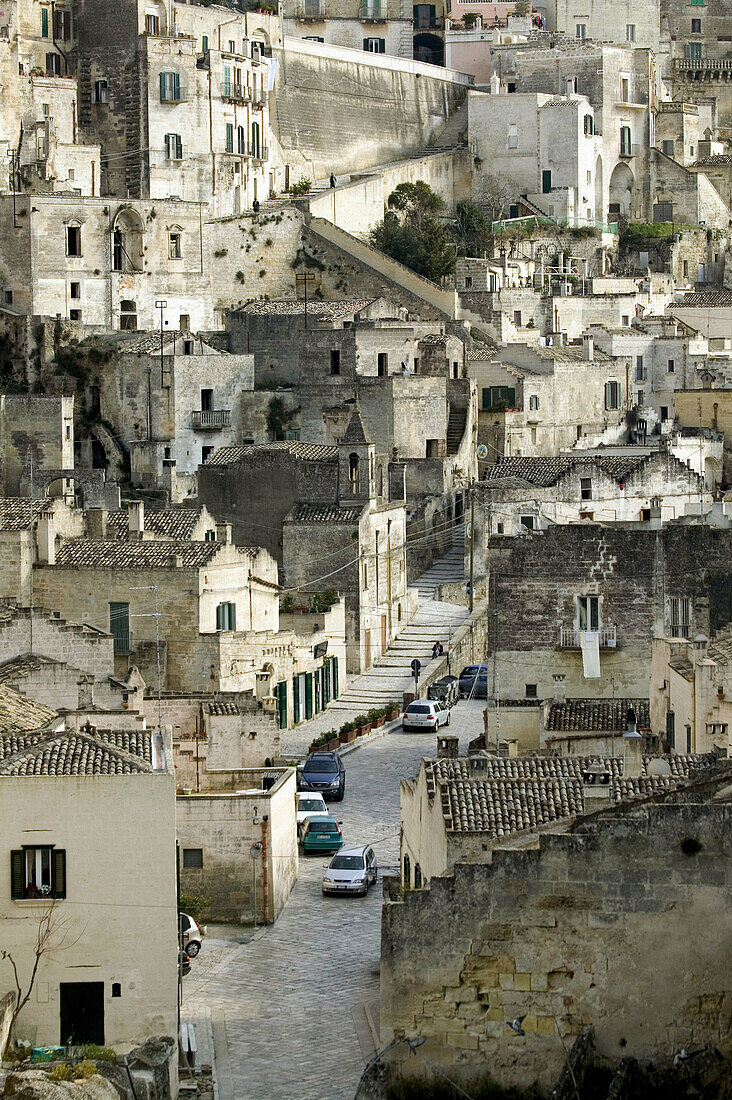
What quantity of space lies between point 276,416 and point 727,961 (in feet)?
159

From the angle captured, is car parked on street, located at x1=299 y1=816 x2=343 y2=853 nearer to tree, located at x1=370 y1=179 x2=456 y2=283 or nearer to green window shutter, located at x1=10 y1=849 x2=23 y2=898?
green window shutter, located at x1=10 y1=849 x2=23 y2=898

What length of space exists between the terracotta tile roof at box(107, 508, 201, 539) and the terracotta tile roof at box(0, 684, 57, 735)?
15.9m

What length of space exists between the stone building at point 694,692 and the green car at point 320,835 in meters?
5.74

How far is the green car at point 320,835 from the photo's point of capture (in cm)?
3791

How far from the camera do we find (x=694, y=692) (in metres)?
32.1

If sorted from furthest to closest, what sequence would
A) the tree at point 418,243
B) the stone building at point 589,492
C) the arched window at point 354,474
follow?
the tree at point 418,243, the stone building at point 589,492, the arched window at point 354,474

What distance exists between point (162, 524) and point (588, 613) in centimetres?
1387

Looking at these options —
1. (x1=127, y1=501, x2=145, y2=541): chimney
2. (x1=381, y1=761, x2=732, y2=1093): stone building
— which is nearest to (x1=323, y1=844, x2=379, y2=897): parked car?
(x1=381, y1=761, x2=732, y2=1093): stone building

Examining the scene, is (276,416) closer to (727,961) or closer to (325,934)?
(325,934)

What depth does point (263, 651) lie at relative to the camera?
1880 inches

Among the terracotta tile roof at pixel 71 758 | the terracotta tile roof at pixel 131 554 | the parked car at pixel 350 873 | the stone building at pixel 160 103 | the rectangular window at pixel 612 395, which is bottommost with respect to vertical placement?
the rectangular window at pixel 612 395

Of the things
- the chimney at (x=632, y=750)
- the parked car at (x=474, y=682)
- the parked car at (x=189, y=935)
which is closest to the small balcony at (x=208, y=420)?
the parked car at (x=474, y=682)

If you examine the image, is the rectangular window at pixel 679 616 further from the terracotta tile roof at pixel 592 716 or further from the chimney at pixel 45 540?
the chimney at pixel 45 540

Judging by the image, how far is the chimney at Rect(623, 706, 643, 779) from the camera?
29266mm
